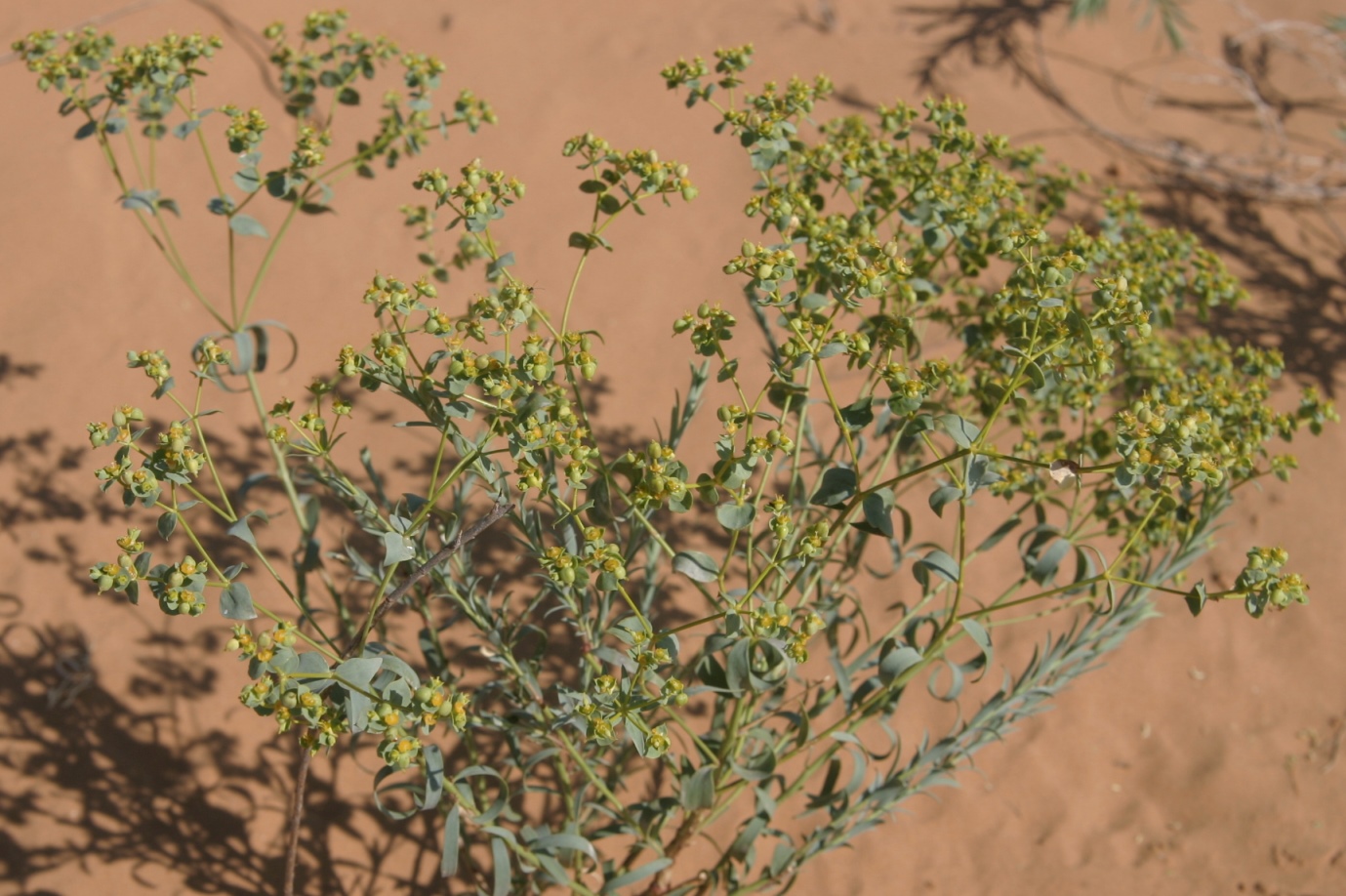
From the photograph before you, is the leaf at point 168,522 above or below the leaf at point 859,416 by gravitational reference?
below

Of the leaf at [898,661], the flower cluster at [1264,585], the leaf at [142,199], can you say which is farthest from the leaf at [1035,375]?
the leaf at [142,199]

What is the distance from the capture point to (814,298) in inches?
65.1

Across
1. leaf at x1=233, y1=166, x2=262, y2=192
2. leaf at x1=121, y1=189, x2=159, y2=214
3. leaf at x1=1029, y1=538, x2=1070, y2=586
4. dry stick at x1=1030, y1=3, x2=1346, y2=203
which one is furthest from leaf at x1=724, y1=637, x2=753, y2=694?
dry stick at x1=1030, y1=3, x2=1346, y2=203

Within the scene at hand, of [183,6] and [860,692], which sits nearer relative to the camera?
[860,692]

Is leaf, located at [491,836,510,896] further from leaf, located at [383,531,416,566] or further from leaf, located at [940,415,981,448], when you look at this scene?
leaf, located at [940,415,981,448]

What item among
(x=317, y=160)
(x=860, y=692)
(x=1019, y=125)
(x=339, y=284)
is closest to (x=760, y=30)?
(x=1019, y=125)

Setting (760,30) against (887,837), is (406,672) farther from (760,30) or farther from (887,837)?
(760,30)

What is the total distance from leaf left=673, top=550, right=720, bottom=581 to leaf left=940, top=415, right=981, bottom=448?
14.4 inches

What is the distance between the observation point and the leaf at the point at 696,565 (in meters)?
1.51

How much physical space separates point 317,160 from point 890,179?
3.37 feet

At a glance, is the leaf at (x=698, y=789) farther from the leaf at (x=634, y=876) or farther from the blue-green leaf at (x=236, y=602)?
the blue-green leaf at (x=236, y=602)

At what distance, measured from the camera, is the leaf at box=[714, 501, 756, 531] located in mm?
1477

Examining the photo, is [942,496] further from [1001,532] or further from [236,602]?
[236,602]

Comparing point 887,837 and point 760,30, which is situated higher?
point 760,30
